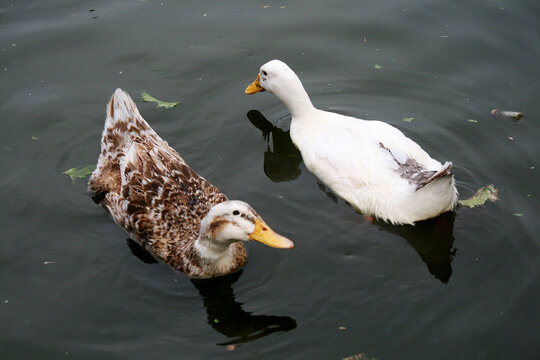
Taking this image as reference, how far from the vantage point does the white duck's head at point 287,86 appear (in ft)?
24.0

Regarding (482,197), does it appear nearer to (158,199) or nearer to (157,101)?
(158,199)

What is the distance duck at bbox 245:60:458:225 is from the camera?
5.98 meters

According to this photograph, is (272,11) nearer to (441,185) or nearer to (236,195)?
(236,195)

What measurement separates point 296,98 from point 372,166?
147 centimetres

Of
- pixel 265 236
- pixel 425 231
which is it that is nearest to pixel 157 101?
pixel 265 236

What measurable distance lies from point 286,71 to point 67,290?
11.4ft

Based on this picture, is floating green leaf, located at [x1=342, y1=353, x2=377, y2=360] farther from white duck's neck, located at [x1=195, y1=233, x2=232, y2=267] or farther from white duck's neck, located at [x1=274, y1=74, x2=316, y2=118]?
white duck's neck, located at [x1=274, y1=74, x2=316, y2=118]

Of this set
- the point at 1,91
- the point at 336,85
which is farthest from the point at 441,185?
the point at 1,91

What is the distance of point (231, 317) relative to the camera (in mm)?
5527

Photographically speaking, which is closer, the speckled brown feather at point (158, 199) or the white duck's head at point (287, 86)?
the speckled brown feather at point (158, 199)

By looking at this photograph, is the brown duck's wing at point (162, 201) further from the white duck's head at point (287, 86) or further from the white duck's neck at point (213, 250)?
the white duck's head at point (287, 86)

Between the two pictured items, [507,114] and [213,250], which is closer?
[213,250]

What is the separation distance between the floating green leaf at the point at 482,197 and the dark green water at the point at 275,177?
0.08 metres

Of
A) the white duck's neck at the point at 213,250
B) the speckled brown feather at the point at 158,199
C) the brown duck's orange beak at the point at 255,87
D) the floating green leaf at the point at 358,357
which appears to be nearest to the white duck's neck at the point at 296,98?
the brown duck's orange beak at the point at 255,87
